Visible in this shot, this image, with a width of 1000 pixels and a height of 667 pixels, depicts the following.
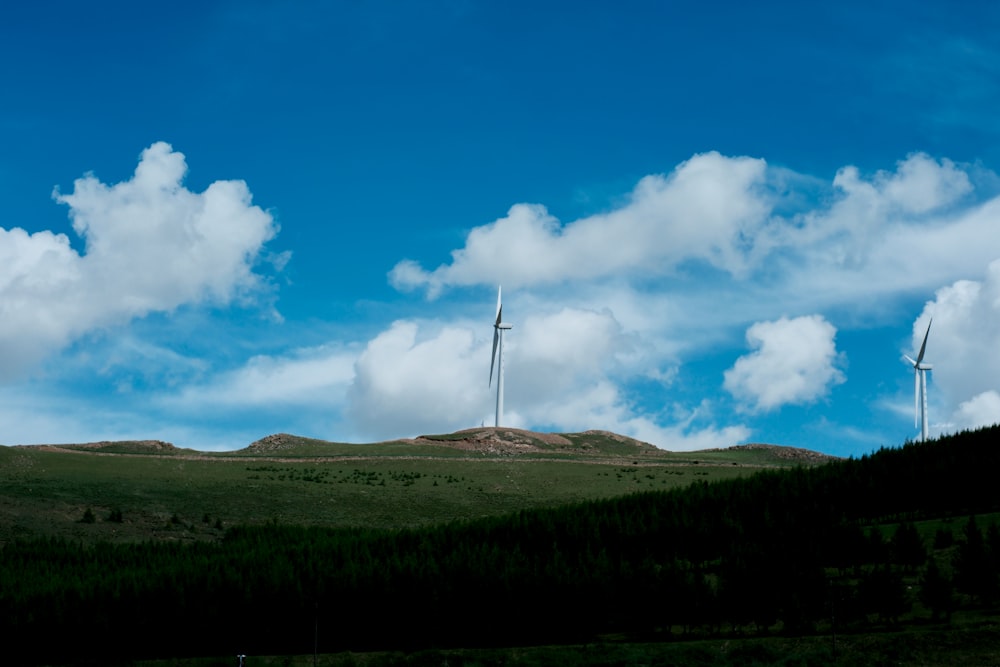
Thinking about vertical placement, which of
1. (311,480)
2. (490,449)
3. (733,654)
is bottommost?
(733,654)

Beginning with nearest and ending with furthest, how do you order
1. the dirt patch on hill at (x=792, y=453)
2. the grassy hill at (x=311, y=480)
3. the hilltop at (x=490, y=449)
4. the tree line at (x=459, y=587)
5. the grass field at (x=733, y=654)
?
the grass field at (x=733, y=654), the tree line at (x=459, y=587), the grassy hill at (x=311, y=480), the hilltop at (x=490, y=449), the dirt patch on hill at (x=792, y=453)

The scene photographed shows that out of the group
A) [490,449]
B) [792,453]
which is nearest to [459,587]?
[490,449]

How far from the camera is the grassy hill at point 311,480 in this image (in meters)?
100

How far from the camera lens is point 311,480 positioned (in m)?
123

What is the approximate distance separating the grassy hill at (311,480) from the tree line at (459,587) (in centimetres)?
790

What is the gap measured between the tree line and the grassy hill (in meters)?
7.90

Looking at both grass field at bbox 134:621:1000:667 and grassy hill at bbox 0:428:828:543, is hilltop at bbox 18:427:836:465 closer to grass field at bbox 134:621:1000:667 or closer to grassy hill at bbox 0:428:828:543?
grassy hill at bbox 0:428:828:543

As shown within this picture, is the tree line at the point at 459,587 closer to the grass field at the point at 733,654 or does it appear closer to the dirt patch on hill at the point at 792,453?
the grass field at the point at 733,654

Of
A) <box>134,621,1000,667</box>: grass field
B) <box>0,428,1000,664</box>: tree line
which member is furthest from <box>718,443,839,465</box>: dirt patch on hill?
<box>134,621,1000,667</box>: grass field

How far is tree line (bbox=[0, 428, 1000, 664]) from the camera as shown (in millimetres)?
74625

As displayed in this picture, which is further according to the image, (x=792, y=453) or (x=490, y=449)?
(x=792, y=453)

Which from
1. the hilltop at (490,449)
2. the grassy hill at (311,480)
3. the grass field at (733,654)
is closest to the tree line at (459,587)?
the grass field at (733,654)

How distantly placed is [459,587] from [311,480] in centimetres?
4489

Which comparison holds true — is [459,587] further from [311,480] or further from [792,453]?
[792,453]
